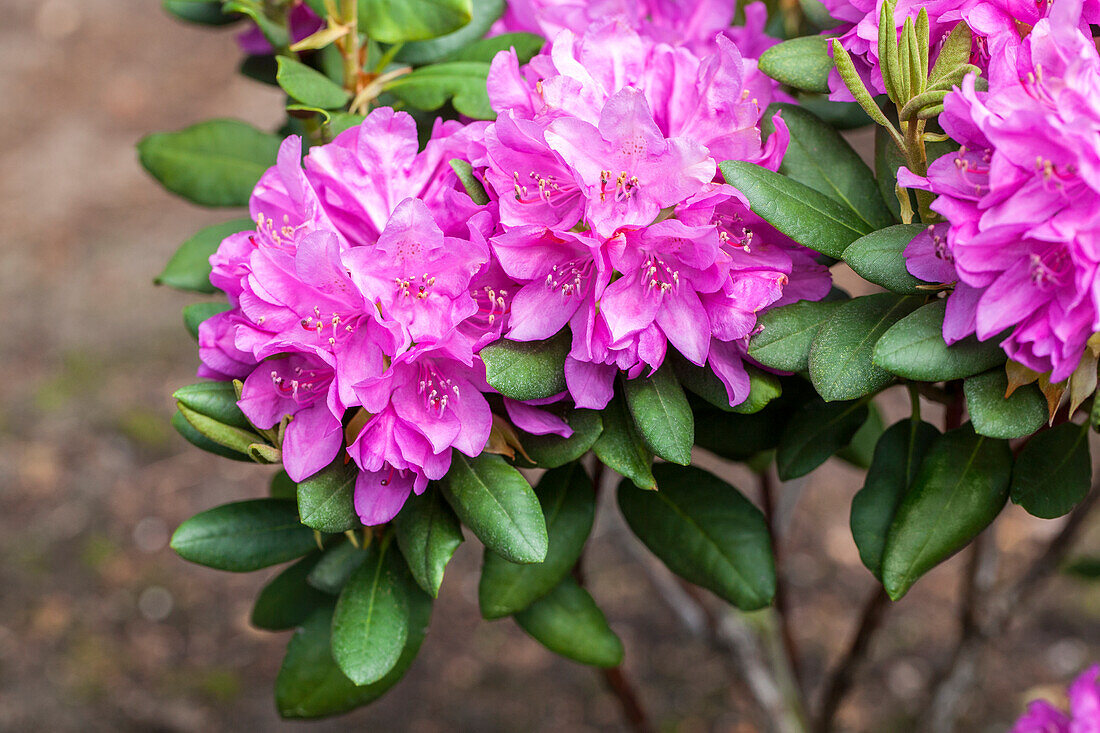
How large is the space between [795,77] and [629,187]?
231 mm

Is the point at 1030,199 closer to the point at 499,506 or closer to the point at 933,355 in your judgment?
the point at 933,355

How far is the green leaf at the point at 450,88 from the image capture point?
40.2 inches

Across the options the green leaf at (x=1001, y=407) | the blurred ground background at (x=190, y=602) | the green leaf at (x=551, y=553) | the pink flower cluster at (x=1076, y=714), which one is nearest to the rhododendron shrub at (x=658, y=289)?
the green leaf at (x=1001, y=407)

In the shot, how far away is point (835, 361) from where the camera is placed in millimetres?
799

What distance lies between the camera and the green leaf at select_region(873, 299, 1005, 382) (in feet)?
2.46

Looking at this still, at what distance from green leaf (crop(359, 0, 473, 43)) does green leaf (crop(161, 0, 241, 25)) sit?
32 cm

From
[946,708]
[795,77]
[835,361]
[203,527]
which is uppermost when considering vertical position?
[795,77]

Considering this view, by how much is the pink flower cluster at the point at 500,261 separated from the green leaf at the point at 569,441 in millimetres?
26

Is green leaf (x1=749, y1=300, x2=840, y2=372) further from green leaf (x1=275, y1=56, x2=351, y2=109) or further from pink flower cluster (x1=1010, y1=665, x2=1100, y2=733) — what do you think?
pink flower cluster (x1=1010, y1=665, x2=1100, y2=733)

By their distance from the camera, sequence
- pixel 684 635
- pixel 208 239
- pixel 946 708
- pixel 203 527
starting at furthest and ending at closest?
pixel 684 635 → pixel 946 708 → pixel 208 239 → pixel 203 527

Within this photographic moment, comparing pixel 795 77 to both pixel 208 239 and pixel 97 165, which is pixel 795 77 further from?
pixel 97 165

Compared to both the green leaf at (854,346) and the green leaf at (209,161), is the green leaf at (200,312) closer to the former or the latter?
the green leaf at (209,161)

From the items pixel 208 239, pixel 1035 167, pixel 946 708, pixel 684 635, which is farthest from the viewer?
pixel 684 635

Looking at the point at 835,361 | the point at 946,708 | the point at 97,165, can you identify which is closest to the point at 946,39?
the point at 835,361
